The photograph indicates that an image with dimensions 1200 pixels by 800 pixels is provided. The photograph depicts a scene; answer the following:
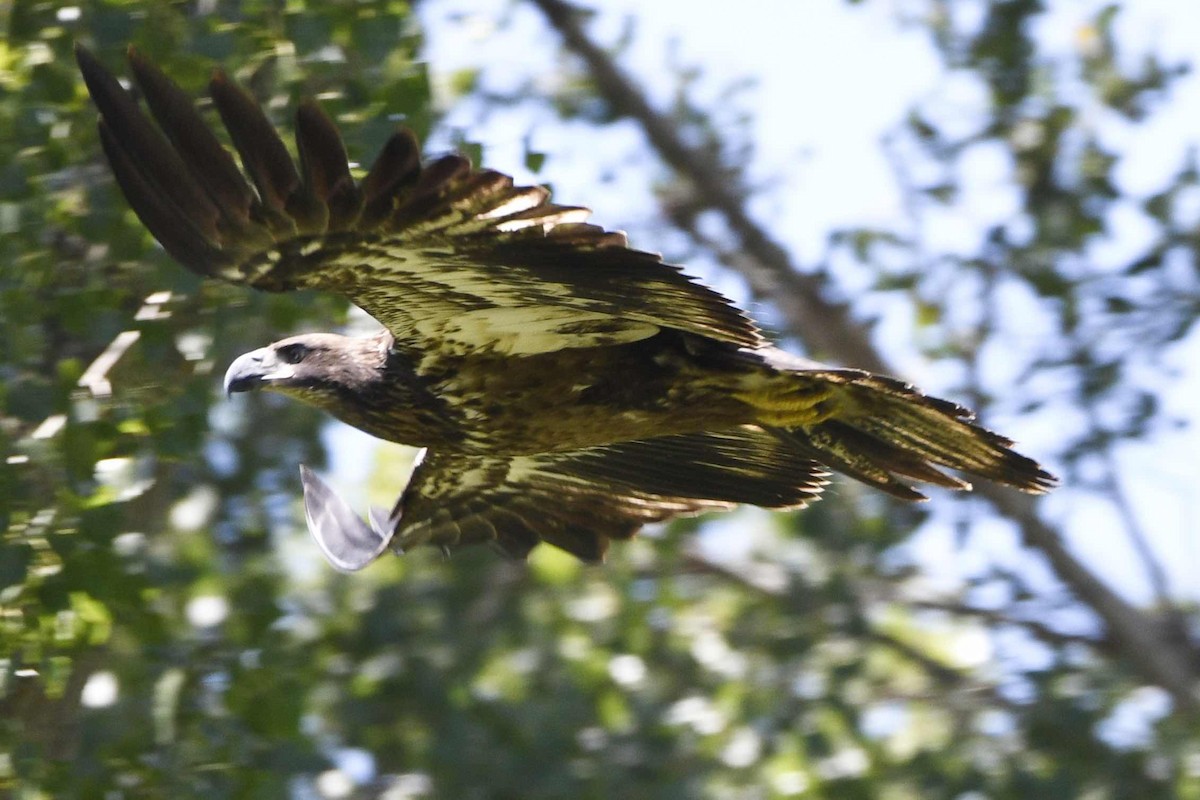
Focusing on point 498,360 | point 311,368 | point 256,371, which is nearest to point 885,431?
point 498,360

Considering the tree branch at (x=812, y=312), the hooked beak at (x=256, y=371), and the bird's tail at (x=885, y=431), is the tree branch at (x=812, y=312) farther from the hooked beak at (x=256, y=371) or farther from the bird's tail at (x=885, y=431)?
the hooked beak at (x=256, y=371)

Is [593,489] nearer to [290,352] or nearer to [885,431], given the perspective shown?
[885,431]

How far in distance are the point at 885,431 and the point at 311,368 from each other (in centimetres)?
156

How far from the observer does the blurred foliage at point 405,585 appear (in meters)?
4.27

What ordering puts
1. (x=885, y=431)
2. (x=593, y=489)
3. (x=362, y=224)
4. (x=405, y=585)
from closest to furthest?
(x=362, y=224), (x=885, y=431), (x=593, y=489), (x=405, y=585)

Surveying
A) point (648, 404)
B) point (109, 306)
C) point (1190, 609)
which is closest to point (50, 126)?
point (109, 306)

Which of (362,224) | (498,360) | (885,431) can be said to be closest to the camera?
(362,224)

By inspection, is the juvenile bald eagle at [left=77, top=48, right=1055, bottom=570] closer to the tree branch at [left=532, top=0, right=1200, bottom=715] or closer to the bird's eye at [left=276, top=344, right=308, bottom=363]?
the bird's eye at [left=276, top=344, right=308, bottom=363]

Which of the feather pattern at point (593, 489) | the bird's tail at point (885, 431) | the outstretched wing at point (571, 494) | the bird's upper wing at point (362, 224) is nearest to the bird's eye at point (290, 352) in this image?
the bird's upper wing at point (362, 224)

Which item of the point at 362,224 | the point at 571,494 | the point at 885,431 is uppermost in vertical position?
Answer: the point at 885,431

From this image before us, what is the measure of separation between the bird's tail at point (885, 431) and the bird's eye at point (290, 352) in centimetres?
117

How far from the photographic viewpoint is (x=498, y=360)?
4445 millimetres

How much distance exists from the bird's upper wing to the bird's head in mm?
304

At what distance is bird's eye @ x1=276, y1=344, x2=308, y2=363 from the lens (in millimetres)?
4574
